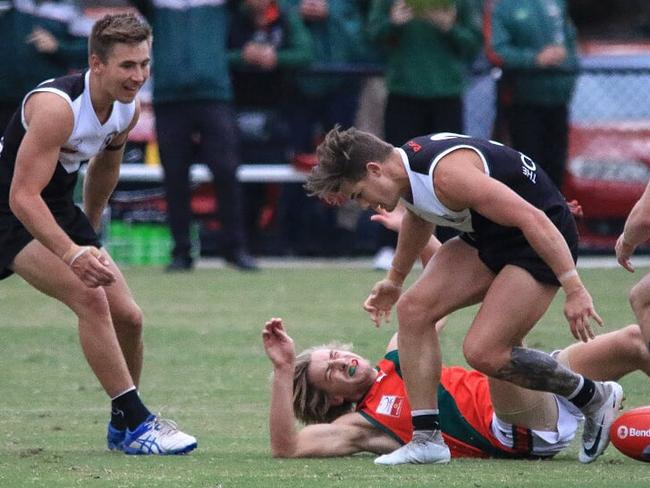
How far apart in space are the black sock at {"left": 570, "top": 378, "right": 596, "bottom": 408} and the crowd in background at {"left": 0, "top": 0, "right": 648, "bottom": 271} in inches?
251

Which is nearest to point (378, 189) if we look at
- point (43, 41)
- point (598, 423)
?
point (598, 423)

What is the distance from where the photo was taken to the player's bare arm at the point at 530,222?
587 centimetres

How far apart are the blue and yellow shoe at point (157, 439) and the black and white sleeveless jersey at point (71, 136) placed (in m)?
0.99

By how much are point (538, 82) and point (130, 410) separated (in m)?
7.34

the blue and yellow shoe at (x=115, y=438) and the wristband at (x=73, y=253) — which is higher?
the wristband at (x=73, y=253)

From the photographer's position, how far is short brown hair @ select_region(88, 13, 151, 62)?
256 inches

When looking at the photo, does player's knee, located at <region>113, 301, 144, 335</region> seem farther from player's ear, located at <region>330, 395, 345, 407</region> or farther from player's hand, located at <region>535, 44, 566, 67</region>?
player's hand, located at <region>535, 44, 566, 67</region>

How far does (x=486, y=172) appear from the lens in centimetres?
612

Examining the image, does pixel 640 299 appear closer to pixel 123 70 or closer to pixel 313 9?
pixel 123 70

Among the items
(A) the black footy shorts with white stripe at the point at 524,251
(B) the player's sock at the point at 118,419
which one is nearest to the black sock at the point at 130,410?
(B) the player's sock at the point at 118,419

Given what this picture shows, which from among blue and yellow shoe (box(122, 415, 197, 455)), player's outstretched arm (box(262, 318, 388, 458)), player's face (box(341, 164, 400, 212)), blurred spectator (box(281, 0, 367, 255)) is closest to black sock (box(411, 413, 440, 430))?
player's outstretched arm (box(262, 318, 388, 458))

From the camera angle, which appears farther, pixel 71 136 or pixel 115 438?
pixel 115 438

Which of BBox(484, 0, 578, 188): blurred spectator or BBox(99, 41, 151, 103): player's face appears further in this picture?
BBox(484, 0, 578, 188): blurred spectator

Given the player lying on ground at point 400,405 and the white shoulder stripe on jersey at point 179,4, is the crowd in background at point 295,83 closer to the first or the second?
the white shoulder stripe on jersey at point 179,4
